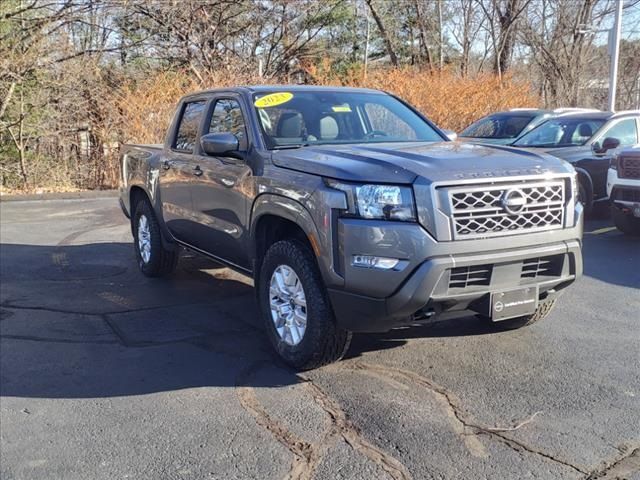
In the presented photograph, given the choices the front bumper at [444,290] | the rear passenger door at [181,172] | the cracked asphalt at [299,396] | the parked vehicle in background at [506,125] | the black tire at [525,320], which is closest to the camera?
the cracked asphalt at [299,396]

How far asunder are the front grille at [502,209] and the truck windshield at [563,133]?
693 cm

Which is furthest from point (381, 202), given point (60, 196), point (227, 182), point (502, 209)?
point (60, 196)

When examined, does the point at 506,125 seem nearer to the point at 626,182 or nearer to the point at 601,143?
the point at 601,143

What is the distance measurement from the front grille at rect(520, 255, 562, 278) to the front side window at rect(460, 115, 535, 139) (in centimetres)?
827

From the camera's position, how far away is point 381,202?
3.88m

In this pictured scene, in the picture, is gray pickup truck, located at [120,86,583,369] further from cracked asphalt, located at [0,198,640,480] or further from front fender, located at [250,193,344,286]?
cracked asphalt, located at [0,198,640,480]

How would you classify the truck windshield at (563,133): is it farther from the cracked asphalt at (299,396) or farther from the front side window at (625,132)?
the cracked asphalt at (299,396)

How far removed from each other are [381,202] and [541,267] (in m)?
1.17

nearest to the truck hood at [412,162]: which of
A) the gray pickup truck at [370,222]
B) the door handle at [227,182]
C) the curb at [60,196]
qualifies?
the gray pickup truck at [370,222]

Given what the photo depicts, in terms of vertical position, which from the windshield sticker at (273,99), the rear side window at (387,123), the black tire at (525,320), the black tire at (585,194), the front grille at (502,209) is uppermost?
the windshield sticker at (273,99)

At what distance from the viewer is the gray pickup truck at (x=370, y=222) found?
384cm

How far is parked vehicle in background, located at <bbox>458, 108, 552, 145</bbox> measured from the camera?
39.8 ft

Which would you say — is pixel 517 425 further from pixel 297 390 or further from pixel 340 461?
pixel 297 390

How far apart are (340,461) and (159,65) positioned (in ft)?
58.0
